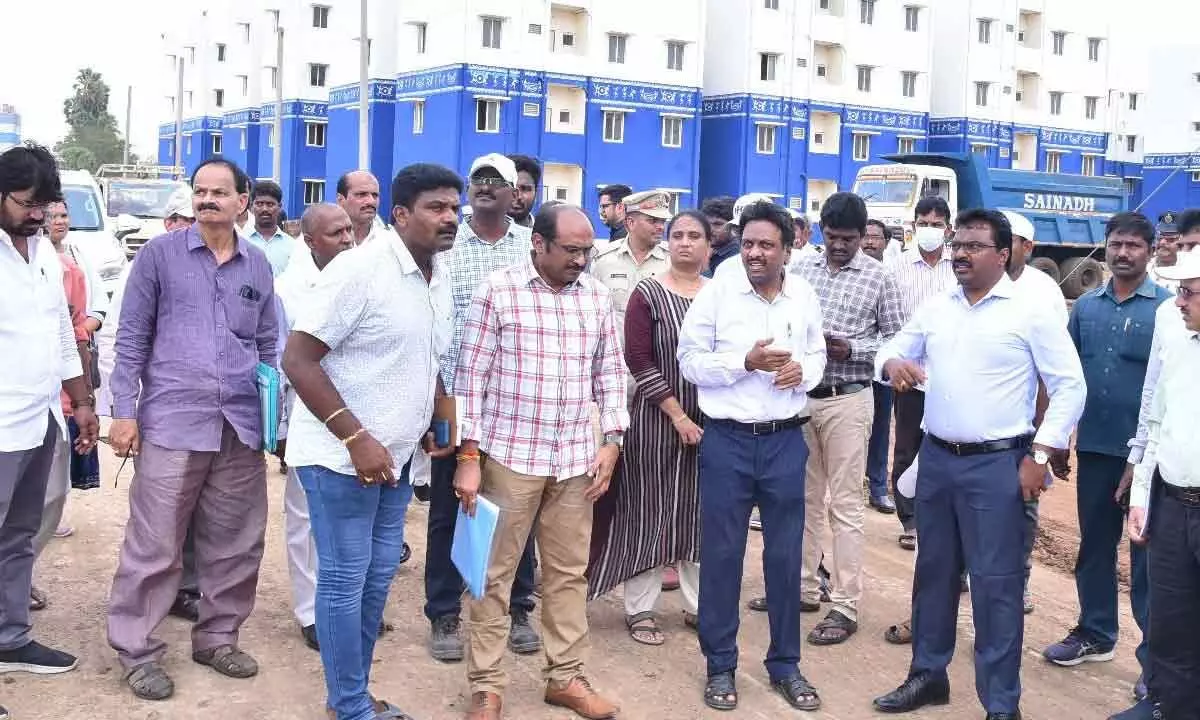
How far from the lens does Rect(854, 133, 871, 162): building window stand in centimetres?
4141

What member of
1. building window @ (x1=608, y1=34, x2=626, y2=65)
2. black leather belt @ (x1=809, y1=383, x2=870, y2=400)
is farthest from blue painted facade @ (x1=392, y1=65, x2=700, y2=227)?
black leather belt @ (x1=809, y1=383, x2=870, y2=400)

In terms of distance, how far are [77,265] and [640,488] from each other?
11.3ft

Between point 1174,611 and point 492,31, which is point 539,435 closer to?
point 1174,611

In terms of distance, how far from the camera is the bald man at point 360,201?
626 centimetres

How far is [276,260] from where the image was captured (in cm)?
714

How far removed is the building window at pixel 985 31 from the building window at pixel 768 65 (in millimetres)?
9398

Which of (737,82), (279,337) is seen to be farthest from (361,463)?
(737,82)

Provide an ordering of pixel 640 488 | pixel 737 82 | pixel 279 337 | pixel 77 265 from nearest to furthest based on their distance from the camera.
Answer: pixel 279 337
pixel 640 488
pixel 77 265
pixel 737 82

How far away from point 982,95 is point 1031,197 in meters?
18.9

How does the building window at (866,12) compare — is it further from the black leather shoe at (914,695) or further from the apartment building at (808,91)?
the black leather shoe at (914,695)

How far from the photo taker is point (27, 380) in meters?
4.54

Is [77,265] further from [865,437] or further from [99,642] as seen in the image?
[865,437]

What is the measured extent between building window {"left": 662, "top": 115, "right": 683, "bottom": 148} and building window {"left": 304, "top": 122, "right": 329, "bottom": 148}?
45.9ft

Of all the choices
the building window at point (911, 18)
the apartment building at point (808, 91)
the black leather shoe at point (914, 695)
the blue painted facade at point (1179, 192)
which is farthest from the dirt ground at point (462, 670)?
the building window at point (911, 18)
